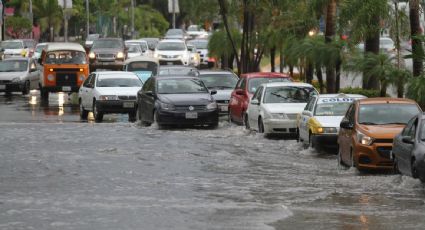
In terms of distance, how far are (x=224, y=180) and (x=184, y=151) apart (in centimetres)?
574

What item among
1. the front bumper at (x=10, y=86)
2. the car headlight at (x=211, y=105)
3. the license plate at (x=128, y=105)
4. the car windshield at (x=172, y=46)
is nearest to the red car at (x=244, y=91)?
the car headlight at (x=211, y=105)

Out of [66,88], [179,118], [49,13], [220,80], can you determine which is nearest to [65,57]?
[66,88]

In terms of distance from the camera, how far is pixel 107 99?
36562mm

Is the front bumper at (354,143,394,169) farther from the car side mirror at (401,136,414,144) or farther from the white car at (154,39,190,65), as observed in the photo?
the white car at (154,39,190,65)

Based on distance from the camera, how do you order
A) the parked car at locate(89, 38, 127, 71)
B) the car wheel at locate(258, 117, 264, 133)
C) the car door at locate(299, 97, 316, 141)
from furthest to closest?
the parked car at locate(89, 38, 127, 71)
the car wheel at locate(258, 117, 264, 133)
the car door at locate(299, 97, 316, 141)

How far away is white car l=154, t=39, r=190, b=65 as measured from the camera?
63.8 metres

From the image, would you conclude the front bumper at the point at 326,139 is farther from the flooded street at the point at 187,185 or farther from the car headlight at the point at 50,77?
the car headlight at the point at 50,77

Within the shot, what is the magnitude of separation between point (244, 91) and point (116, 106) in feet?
15.8

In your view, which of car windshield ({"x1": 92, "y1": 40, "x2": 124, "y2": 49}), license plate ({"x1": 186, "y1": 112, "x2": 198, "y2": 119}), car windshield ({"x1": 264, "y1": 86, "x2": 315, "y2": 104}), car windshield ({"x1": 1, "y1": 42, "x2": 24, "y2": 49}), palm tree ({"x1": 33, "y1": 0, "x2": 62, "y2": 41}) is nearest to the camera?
car windshield ({"x1": 264, "y1": 86, "x2": 315, "y2": 104})

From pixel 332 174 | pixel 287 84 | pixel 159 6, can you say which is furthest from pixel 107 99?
pixel 159 6

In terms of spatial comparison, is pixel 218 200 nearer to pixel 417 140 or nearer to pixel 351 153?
pixel 417 140

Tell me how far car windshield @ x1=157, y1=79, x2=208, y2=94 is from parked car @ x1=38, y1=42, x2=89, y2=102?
1513 cm

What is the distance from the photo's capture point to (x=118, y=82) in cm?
3834

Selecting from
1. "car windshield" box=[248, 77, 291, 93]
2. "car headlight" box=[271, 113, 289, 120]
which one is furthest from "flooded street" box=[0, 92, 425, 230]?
"car windshield" box=[248, 77, 291, 93]
